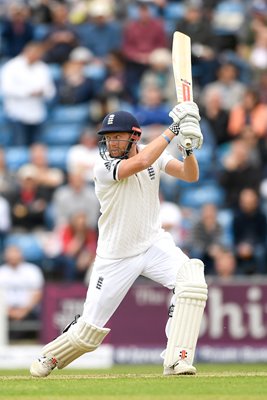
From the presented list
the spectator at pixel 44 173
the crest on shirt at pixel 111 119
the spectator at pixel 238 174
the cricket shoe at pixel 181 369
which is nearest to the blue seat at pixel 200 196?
the spectator at pixel 238 174

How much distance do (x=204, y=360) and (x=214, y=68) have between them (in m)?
4.55

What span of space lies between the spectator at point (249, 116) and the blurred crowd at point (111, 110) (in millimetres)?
14

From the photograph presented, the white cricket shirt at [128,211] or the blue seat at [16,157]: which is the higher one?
the blue seat at [16,157]

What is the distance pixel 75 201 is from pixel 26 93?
232 centimetres

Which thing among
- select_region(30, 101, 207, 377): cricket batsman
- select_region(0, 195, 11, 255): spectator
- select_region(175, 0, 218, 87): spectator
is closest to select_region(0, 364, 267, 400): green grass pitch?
select_region(30, 101, 207, 377): cricket batsman

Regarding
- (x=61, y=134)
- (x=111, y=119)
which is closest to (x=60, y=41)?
(x=61, y=134)

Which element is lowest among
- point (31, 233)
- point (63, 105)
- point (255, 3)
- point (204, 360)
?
point (204, 360)

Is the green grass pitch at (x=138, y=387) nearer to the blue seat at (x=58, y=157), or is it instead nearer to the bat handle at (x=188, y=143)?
the bat handle at (x=188, y=143)

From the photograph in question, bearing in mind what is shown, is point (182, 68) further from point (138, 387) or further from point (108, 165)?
point (138, 387)

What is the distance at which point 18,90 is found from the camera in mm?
15414

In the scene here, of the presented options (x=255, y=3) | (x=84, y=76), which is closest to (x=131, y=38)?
(x=84, y=76)

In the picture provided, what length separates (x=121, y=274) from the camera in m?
7.93

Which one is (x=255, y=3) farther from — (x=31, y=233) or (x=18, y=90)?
(x=31, y=233)

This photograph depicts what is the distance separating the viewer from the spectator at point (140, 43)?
15570 mm
